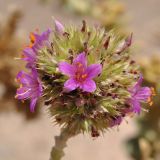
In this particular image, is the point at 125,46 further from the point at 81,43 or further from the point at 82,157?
the point at 82,157

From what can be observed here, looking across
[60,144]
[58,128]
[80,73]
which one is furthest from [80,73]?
[58,128]

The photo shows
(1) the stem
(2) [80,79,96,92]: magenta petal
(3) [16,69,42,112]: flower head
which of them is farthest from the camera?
(1) the stem

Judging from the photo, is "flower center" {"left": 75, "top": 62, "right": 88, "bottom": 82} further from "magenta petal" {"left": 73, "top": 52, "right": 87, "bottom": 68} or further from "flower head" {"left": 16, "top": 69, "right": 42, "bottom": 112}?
"flower head" {"left": 16, "top": 69, "right": 42, "bottom": 112}

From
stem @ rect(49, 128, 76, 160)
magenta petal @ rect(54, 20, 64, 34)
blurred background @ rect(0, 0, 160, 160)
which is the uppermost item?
blurred background @ rect(0, 0, 160, 160)

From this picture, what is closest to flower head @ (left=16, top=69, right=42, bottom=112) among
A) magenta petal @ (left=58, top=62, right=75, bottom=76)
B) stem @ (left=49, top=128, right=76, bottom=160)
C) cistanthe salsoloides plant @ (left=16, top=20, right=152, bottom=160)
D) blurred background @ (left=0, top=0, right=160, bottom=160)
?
cistanthe salsoloides plant @ (left=16, top=20, right=152, bottom=160)

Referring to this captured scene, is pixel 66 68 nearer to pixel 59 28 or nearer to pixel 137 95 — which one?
pixel 59 28

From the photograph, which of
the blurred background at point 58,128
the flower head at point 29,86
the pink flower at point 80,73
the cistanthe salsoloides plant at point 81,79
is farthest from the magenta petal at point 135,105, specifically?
the blurred background at point 58,128

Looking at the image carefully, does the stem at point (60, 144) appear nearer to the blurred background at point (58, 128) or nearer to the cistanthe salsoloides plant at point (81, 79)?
the cistanthe salsoloides plant at point (81, 79)
